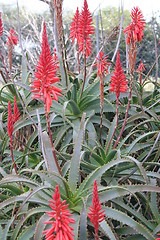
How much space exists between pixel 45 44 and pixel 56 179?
2.01 ft

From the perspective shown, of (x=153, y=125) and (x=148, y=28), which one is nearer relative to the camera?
(x=153, y=125)

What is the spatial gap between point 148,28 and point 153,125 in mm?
8522

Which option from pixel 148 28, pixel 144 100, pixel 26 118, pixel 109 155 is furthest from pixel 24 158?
pixel 148 28

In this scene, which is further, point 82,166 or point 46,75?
point 82,166

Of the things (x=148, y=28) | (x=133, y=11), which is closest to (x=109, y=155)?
(x=133, y=11)

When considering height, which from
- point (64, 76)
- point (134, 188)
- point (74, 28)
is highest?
point (74, 28)

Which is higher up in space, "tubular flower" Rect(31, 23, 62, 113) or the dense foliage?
"tubular flower" Rect(31, 23, 62, 113)

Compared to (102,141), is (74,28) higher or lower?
higher

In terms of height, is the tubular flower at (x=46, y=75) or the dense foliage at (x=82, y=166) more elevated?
the tubular flower at (x=46, y=75)

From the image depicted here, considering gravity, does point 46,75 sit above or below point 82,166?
above

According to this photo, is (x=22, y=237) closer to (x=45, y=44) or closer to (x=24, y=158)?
(x=24, y=158)

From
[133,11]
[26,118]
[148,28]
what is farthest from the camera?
[148,28]

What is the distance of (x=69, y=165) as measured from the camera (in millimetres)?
1396

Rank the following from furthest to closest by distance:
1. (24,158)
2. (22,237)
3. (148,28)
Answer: (148,28) → (24,158) → (22,237)
